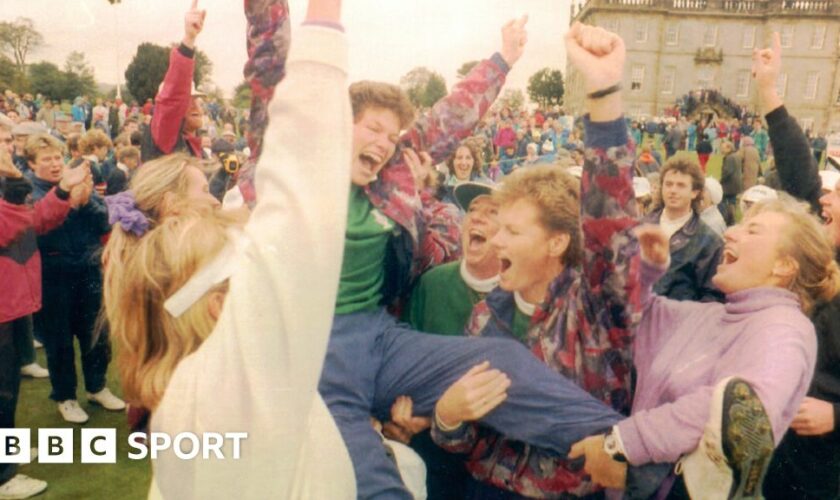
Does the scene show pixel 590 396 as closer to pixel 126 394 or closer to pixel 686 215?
pixel 126 394

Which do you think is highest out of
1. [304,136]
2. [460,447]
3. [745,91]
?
[745,91]

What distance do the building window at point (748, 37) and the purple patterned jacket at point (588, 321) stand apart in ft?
1.65

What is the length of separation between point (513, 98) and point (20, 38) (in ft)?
2.77

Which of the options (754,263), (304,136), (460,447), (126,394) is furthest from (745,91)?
(126,394)

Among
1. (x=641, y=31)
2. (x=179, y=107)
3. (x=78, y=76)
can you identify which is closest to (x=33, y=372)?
(x=179, y=107)

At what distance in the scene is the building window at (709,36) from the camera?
3.67 feet

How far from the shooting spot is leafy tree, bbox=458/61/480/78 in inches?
43.1

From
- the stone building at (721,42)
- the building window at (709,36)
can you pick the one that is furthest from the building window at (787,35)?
the building window at (709,36)

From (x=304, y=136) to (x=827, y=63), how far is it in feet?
3.19

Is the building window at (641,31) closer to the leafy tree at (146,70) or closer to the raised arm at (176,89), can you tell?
the raised arm at (176,89)

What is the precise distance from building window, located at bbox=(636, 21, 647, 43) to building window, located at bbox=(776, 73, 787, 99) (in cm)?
34

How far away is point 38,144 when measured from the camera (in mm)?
2375

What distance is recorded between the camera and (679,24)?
116 centimetres

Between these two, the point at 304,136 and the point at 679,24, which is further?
the point at 679,24
